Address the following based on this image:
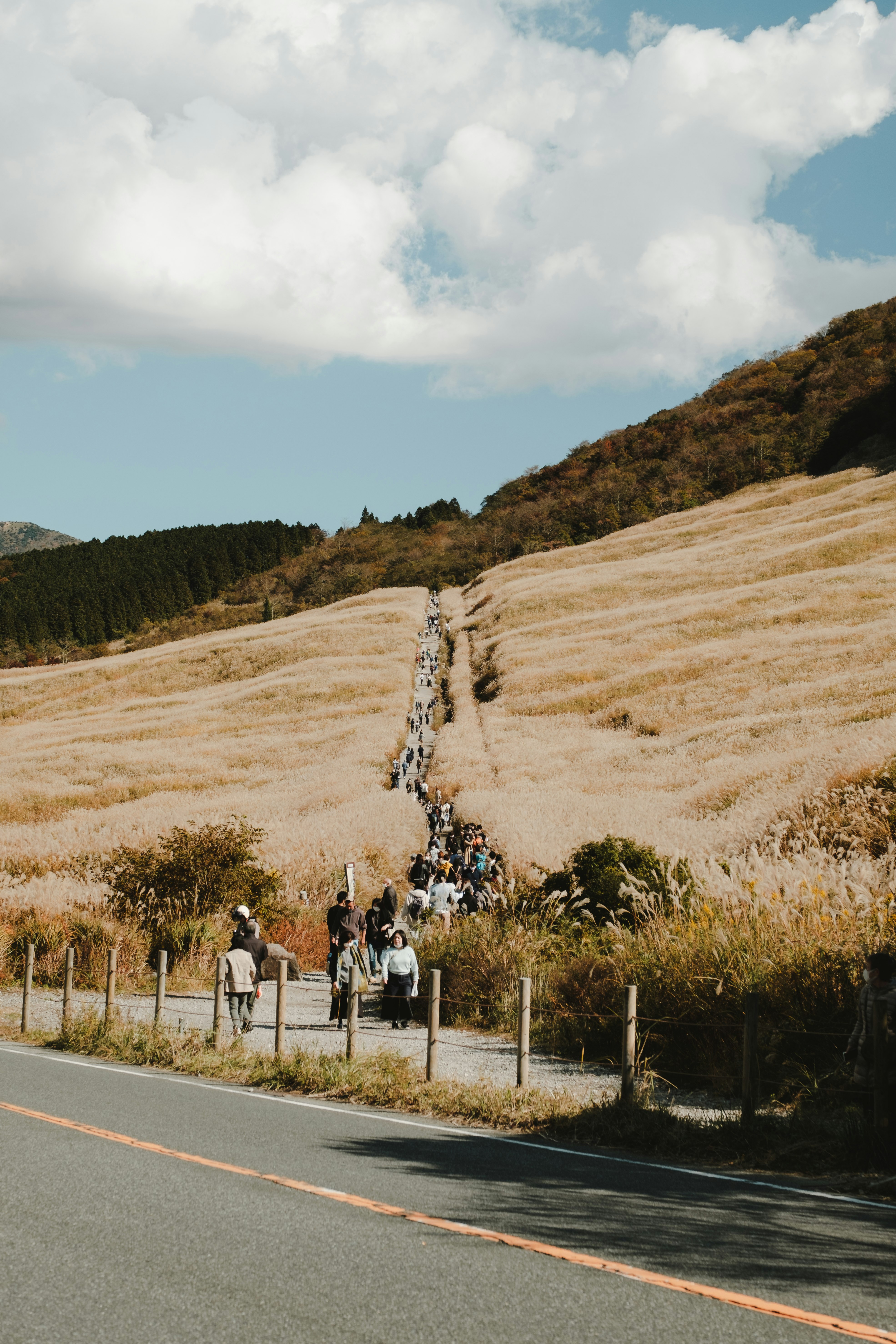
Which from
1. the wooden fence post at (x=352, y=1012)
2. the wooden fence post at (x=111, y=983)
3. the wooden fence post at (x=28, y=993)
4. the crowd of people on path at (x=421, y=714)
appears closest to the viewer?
the wooden fence post at (x=352, y=1012)

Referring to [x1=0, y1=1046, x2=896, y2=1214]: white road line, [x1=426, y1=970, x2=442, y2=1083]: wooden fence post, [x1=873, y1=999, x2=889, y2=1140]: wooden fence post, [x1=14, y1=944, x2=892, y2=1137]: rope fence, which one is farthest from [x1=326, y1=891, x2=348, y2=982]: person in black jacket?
[x1=873, y1=999, x2=889, y2=1140]: wooden fence post

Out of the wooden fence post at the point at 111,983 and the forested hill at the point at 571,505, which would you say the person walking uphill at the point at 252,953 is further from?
the forested hill at the point at 571,505

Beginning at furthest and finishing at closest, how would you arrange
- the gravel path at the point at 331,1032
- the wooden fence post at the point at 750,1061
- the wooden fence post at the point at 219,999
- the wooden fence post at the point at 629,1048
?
the wooden fence post at the point at 219,999
the gravel path at the point at 331,1032
the wooden fence post at the point at 629,1048
the wooden fence post at the point at 750,1061

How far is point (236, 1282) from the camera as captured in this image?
542 centimetres

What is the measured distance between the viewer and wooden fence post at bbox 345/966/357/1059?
39.4ft

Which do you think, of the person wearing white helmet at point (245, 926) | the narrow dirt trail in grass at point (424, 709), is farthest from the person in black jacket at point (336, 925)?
the narrow dirt trail in grass at point (424, 709)

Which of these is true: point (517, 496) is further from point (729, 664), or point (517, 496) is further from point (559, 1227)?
point (559, 1227)

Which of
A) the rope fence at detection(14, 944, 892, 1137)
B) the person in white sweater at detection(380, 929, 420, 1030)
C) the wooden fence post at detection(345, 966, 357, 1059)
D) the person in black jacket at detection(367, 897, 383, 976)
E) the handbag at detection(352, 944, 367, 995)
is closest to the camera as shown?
the rope fence at detection(14, 944, 892, 1137)

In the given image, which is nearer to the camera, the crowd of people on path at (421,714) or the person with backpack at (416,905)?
the person with backpack at (416,905)

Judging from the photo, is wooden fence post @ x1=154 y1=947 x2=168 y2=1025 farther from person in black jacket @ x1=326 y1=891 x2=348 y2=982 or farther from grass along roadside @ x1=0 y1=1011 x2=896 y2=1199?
person in black jacket @ x1=326 y1=891 x2=348 y2=982

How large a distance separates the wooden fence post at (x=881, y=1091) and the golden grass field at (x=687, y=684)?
457 centimetres

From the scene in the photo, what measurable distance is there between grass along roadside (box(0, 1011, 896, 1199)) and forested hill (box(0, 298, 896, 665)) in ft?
346

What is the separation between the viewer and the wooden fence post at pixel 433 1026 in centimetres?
1121

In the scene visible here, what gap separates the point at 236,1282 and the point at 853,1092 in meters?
5.46
